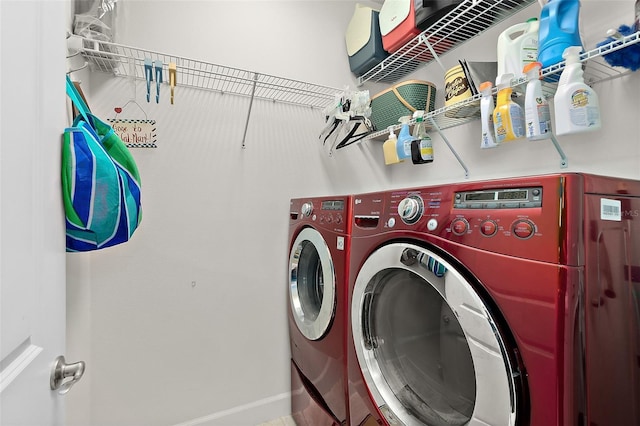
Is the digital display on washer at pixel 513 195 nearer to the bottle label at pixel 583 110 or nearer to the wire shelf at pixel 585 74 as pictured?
the bottle label at pixel 583 110

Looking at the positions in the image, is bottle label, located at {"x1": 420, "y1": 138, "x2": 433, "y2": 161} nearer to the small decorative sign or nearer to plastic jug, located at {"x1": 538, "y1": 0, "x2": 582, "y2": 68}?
plastic jug, located at {"x1": 538, "y1": 0, "x2": 582, "y2": 68}

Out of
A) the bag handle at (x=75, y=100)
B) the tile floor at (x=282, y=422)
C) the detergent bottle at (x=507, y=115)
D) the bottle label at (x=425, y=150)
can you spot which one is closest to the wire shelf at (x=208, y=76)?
the bag handle at (x=75, y=100)

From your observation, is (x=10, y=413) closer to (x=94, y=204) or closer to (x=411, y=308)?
(x=94, y=204)

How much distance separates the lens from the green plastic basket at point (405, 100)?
179 centimetres

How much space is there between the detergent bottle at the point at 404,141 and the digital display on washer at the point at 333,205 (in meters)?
0.52

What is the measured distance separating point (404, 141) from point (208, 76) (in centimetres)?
120

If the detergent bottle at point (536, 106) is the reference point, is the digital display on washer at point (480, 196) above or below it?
below

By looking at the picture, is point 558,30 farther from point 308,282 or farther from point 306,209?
point 308,282

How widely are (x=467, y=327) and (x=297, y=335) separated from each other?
124 cm

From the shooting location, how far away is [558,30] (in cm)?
113

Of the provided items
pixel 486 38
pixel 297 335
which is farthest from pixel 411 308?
pixel 486 38

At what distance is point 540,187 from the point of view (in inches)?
28.0

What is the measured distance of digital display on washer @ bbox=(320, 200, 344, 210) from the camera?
145 cm

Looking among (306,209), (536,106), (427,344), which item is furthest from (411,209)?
(306,209)
